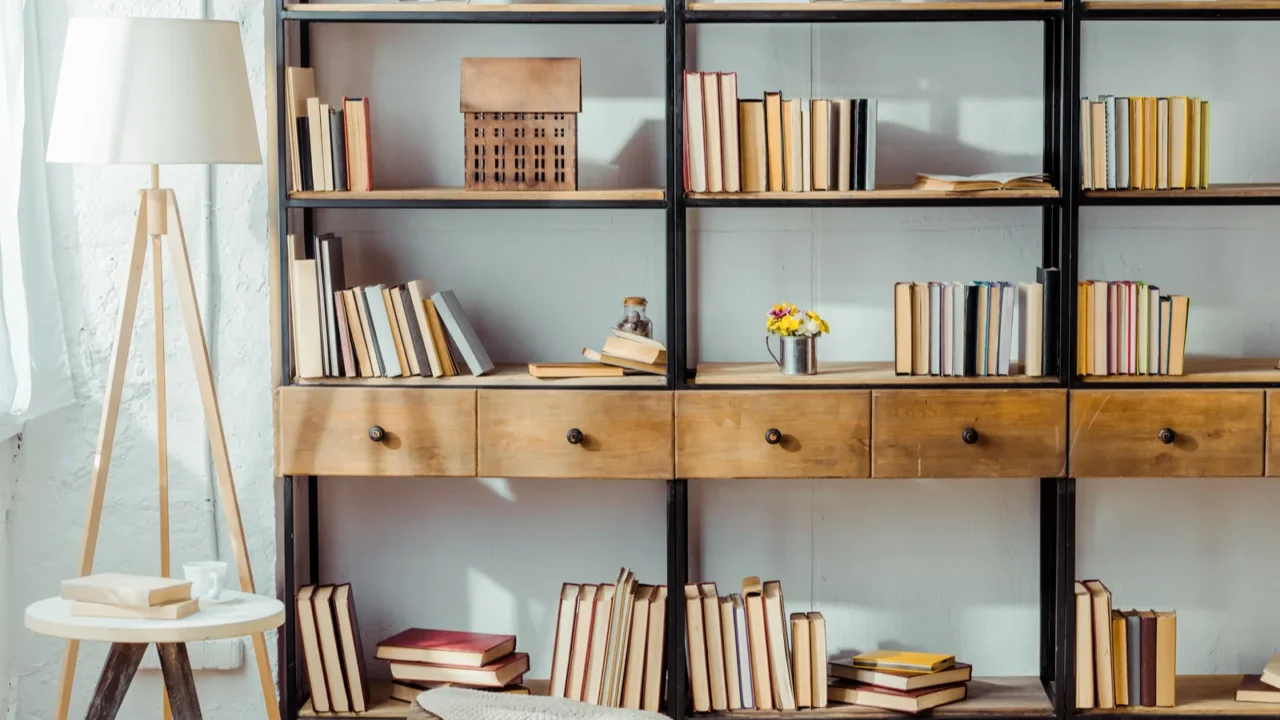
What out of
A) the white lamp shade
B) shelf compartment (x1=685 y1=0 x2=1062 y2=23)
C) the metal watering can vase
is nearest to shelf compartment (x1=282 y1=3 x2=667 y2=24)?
shelf compartment (x1=685 y1=0 x2=1062 y2=23)

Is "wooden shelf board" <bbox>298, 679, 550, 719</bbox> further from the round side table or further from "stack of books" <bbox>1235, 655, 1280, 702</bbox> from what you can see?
"stack of books" <bbox>1235, 655, 1280, 702</bbox>

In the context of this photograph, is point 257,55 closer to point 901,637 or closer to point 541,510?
point 541,510

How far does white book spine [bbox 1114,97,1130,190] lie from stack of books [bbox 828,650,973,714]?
1.20m

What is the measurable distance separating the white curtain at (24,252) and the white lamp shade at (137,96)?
479 mm

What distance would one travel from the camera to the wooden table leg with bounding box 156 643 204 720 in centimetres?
251

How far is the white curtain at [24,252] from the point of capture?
3018mm

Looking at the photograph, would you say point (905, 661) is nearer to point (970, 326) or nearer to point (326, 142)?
point (970, 326)

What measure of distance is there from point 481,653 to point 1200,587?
5.98 ft

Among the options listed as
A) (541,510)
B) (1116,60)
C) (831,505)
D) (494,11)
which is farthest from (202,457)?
(1116,60)

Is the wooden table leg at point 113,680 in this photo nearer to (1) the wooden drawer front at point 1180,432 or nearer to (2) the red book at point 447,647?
(2) the red book at point 447,647

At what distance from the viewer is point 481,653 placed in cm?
313

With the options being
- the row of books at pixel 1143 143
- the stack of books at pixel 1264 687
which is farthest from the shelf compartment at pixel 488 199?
the stack of books at pixel 1264 687

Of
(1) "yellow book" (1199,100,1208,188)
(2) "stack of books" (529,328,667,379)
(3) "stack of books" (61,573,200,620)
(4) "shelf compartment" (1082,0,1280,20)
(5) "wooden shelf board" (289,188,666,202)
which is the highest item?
(4) "shelf compartment" (1082,0,1280,20)

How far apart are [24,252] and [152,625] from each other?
45.5 inches
